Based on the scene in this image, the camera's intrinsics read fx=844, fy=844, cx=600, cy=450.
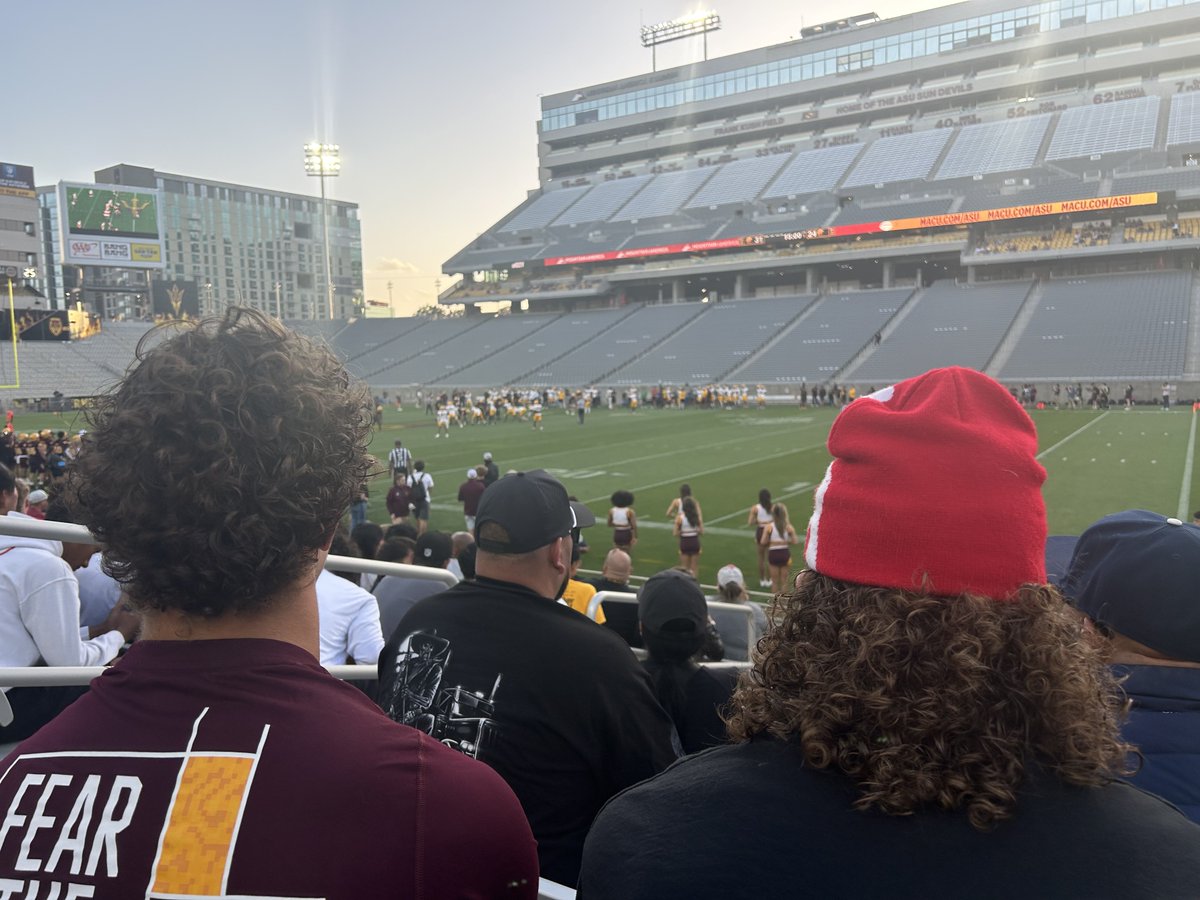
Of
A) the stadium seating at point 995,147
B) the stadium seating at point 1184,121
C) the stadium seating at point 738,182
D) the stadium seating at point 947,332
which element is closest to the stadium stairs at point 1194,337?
the stadium seating at point 947,332

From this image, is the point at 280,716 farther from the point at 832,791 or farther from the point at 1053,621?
the point at 1053,621

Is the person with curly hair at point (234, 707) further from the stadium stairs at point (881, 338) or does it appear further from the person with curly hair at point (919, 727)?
the stadium stairs at point (881, 338)

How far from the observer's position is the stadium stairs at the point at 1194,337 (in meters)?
37.8

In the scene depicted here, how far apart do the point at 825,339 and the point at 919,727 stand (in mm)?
50455

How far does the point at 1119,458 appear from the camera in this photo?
2097 centimetres

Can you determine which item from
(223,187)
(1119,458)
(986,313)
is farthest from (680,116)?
(223,187)

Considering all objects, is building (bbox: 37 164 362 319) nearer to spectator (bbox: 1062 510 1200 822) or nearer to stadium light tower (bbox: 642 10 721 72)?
stadium light tower (bbox: 642 10 721 72)

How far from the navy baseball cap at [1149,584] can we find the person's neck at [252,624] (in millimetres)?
1626

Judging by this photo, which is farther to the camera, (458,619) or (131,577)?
(458,619)

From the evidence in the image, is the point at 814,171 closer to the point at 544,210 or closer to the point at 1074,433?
the point at 544,210

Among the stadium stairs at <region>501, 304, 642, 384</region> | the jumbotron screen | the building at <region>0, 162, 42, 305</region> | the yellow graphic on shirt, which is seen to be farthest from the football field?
the building at <region>0, 162, 42, 305</region>

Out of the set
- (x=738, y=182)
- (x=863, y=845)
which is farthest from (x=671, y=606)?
(x=738, y=182)

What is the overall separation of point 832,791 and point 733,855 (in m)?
0.17

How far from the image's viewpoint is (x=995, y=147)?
198 feet
